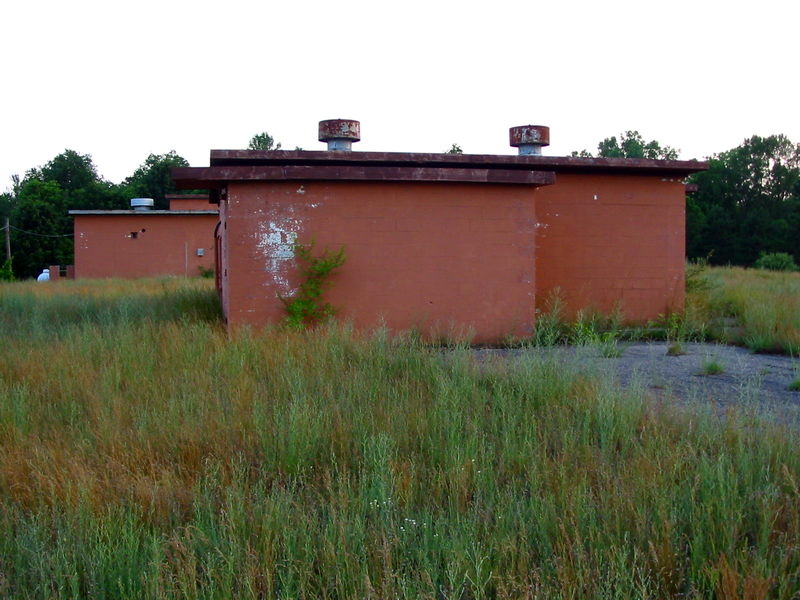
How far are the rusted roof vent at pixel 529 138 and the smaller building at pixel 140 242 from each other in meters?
20.9

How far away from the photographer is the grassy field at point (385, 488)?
152 inches

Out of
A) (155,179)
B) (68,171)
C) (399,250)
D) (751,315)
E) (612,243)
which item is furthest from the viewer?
(68,171)

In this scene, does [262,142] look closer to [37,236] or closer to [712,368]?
[37,236]

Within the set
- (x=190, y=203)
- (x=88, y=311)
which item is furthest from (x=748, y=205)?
(x=88, y=311)

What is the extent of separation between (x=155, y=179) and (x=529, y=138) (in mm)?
52174

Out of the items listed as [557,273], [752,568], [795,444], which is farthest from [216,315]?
[752,568]

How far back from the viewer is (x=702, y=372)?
8.90m

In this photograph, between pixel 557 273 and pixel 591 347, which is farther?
pixel 557 273

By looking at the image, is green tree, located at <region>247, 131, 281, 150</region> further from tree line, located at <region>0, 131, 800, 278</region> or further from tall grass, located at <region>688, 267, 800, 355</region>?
tall grass, located at <region>688, 267, 800, 355</region>

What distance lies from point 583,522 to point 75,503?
287cm

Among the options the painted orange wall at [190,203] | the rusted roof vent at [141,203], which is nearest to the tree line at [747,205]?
the painted orange wall at [190,203]

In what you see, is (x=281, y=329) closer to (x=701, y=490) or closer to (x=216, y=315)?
(x=216, y=315)

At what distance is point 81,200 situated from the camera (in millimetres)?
54094

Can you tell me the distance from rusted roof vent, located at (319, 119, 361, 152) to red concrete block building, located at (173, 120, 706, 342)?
1.41 m
